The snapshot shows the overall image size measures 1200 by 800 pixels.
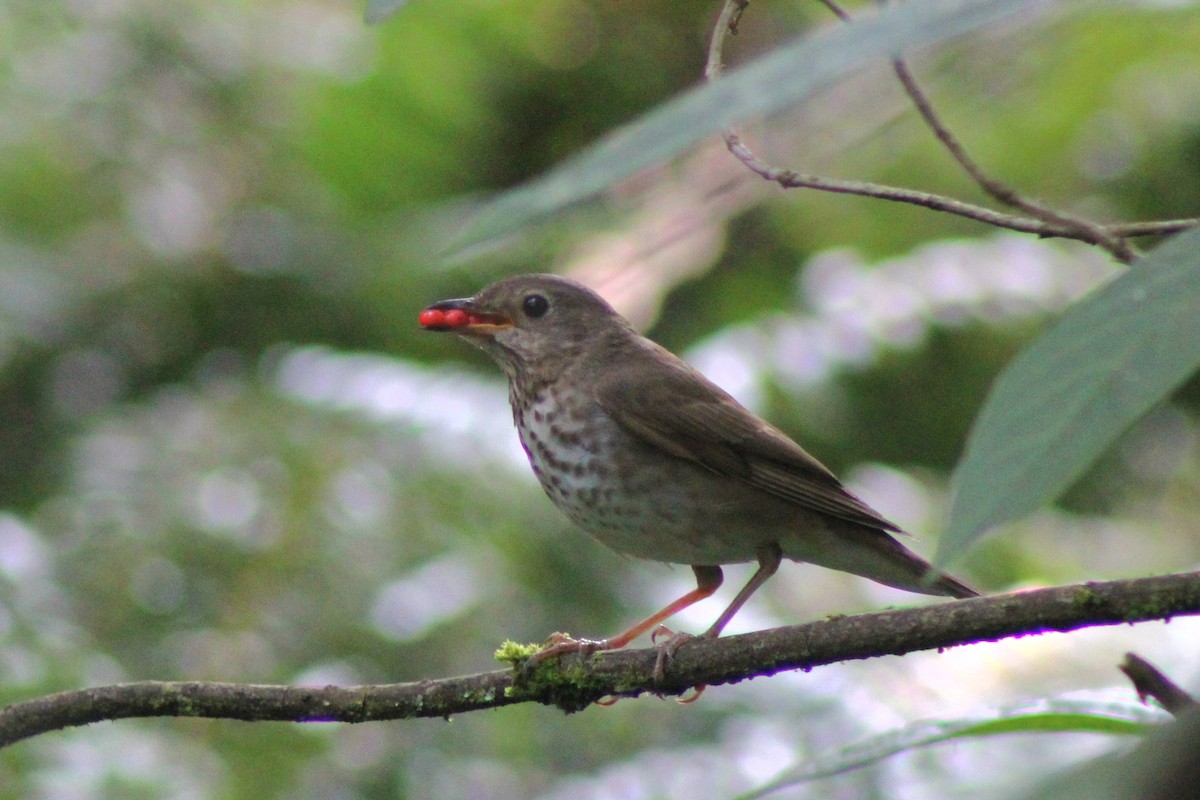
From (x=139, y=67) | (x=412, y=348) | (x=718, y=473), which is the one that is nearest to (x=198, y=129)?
(x=139, y=67)

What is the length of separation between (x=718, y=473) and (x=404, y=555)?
2617 millimetres

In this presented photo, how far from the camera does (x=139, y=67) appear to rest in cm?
812

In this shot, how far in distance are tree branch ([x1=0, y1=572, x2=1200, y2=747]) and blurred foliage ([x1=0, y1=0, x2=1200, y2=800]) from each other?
176cm

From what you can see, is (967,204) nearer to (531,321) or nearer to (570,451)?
(570,451)

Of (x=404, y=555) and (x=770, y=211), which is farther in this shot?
(x=770, y=211)

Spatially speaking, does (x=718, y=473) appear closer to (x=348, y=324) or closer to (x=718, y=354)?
(x=718, y=354)

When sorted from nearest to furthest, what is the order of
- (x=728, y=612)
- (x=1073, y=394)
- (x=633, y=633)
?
(x=1073, y=394) → (x=728, y=612) → (x=633, y=633)

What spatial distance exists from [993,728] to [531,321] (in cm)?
268

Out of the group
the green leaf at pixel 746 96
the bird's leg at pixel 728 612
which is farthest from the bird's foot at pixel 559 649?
the green leaf at pixel 746 96

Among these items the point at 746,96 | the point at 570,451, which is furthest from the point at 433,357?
the point at 746,96

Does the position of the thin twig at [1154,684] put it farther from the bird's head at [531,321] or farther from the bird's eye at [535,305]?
the bird's eye at [535,305]

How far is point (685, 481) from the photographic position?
12.1ft

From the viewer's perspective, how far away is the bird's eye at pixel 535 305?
424 cm

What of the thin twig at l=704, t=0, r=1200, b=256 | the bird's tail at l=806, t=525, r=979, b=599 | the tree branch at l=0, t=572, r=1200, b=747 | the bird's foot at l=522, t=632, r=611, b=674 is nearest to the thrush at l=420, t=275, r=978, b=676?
the bird's tail at l=806, t=525, r=979, b=599
